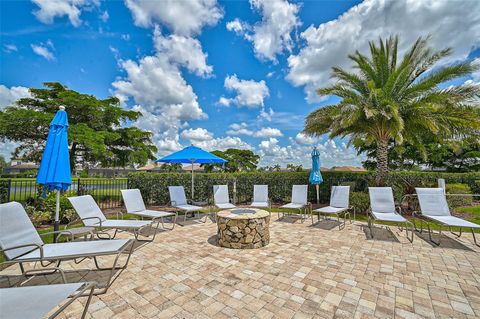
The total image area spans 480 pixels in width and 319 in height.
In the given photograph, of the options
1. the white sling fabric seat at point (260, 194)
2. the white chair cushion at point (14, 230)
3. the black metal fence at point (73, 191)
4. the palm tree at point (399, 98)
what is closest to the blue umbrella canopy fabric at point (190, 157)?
the white sling fabric seat at point (260, 194)

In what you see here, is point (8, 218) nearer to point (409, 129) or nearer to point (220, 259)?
point (220, 259)

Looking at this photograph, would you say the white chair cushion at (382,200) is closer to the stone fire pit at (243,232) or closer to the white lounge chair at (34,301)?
the stone fire pit at (243,232)

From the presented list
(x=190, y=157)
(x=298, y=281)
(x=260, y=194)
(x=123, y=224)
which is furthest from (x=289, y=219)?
(x=123, y=224)

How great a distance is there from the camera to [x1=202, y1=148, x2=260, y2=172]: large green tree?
45.6 metres

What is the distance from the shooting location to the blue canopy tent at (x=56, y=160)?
418 centimetres

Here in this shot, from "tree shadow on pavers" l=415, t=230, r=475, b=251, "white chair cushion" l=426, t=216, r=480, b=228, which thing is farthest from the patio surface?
"white chair cushion" l=426, t=216, r=480, b=228

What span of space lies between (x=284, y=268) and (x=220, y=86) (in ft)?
39.5

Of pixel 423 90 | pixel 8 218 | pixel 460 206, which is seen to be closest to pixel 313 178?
pixel 423 90

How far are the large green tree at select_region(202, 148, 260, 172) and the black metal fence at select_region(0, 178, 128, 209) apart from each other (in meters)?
33.6

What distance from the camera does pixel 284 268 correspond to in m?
3.74

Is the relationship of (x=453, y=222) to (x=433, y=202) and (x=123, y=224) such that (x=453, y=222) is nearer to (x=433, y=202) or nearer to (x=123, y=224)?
(x=433, y=202)

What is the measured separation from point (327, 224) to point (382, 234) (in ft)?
4.97

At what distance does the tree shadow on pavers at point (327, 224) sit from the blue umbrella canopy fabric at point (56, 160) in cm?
639

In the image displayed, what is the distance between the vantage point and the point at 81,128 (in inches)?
487
